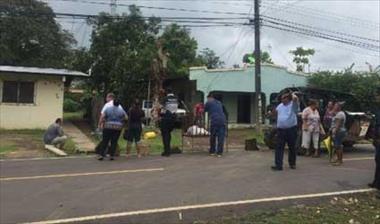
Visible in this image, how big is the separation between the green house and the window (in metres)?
9.73

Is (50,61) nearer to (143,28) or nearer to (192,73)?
(143,28)

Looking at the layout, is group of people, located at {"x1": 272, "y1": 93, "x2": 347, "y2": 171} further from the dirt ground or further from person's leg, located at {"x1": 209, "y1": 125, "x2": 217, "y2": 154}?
the dirt ground

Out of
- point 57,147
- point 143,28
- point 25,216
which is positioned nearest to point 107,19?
point 143,28

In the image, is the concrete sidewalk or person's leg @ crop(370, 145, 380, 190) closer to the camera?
person's leg @ crop(370, 145, 380, 190)

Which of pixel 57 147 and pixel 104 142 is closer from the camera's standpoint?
pixel 104 142

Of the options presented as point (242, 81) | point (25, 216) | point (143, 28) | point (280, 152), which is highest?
point (143, 28)

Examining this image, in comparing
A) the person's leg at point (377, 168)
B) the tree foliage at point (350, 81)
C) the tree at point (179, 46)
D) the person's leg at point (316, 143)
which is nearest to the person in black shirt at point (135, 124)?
the person's leg at point (316, 143)

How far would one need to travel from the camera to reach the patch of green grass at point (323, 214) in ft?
27.3

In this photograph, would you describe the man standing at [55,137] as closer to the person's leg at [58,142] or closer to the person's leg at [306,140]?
the person's leg at [58,142]

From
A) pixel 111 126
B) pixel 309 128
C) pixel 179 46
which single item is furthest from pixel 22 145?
pixel 179 46

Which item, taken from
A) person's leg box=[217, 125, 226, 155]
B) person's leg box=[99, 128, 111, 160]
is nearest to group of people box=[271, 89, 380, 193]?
person's leg box=[217, 125, 226, 155]

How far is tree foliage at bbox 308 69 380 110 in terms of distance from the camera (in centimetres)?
3256

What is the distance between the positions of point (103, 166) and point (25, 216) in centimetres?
578

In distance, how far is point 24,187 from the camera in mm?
11375
